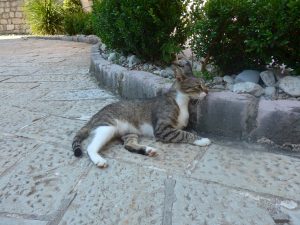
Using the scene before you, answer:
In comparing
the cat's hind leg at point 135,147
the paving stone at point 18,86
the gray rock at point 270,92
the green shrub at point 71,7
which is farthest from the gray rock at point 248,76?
the green shrub at point 71,7

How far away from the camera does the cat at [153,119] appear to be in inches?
106

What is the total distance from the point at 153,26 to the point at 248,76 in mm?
1352

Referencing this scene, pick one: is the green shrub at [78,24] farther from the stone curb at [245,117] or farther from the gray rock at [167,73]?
the stone curb at [245,117]

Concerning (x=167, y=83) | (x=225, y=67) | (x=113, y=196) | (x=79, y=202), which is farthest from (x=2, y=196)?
(x=225, y=67)

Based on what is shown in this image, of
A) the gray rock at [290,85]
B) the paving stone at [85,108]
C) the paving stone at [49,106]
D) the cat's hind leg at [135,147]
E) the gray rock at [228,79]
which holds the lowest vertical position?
the paving stone at [49,106]

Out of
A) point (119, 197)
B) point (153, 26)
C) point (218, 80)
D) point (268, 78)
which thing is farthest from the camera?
point (153, 26)

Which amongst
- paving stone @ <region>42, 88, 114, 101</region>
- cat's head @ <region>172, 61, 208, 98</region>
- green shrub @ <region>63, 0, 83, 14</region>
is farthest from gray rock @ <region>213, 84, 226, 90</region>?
green shrub @ <region>63, 0, 83, 14</region>

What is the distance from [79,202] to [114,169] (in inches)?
15.6

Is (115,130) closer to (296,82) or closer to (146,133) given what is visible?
(146,133)

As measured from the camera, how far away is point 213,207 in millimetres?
1893

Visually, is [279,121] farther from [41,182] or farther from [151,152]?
[41,182]

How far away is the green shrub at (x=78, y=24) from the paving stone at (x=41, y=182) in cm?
882

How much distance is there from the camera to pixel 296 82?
268 centimetres

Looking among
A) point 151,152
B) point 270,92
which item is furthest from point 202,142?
point 270,92
